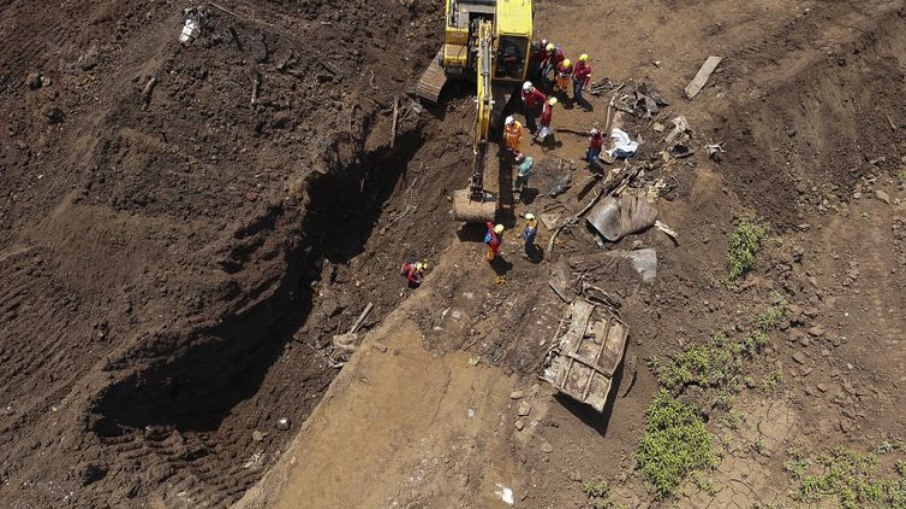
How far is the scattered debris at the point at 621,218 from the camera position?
12.5m

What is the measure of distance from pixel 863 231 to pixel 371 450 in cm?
1306

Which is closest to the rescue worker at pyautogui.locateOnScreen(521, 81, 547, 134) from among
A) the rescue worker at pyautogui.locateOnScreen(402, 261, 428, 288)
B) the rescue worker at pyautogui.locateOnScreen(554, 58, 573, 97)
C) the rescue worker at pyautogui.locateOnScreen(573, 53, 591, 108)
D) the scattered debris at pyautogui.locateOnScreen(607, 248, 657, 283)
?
the rescue worker at pyautogui.locateOnScreen(554, 58, 573, 97)

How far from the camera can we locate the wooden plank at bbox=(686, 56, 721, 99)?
47.2ft

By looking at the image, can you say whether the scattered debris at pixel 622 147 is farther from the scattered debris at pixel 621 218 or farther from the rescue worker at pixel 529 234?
the rescue worker at pixel 529 234

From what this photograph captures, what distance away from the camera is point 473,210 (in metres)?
12.5

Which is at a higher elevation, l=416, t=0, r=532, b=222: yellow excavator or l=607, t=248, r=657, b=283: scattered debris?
Result: l=416, t=0, r=532, b=222: yellow excavator

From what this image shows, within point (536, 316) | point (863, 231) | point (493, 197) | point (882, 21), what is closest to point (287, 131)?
point (493, 197)

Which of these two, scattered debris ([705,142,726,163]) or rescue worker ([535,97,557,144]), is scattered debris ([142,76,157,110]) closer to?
rescue worker ([535,97,557,144])

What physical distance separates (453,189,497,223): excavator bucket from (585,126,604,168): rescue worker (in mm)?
2785

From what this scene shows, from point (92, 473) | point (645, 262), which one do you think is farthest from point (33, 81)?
point (645, 262)

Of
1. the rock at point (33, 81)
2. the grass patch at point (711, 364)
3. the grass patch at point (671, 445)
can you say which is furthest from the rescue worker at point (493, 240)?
the rock at point (33, 81)

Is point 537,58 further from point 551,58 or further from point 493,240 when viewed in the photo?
point 493,240

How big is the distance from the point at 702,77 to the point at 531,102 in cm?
492

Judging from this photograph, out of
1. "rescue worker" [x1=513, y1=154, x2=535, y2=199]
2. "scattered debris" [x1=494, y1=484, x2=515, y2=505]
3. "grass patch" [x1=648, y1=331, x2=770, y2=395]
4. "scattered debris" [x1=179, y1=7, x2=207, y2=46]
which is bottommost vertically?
"scattered debris" [x1=494, y1=484, x2=515, y2=505]
